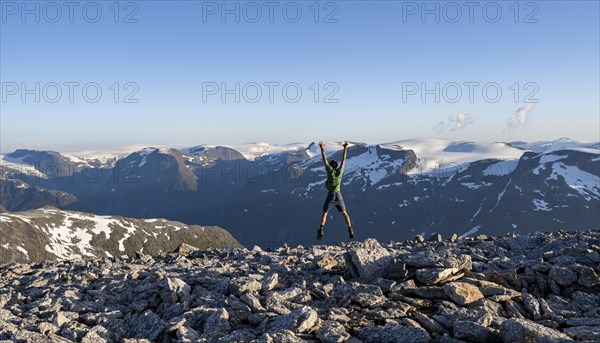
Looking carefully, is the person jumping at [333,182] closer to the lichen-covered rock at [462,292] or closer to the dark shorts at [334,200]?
the dark shorts at [334,200]

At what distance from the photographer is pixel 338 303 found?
13898 mm

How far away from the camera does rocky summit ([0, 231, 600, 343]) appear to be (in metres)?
11.6

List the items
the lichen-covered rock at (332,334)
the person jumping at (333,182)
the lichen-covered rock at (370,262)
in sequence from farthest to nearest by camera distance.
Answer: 1. the person jumping at (333,182)
2. the lichen-covered rock at (370,262)
3. the lichen-covered rock at (332,334)

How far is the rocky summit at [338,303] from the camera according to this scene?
38.0ft

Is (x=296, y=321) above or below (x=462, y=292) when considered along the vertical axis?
below

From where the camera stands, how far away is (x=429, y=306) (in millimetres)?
13383

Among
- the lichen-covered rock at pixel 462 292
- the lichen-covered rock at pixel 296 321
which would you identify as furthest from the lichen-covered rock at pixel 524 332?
the lichen-covered rock at pixel 296 321

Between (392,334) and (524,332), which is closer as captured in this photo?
(524,332)

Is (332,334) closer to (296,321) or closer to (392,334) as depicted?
(296,321)

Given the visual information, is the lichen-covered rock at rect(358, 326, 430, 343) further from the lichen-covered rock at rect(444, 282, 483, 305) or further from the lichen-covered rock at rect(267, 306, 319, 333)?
the lichen-covered rock at rect(444, 282, 483, 305)

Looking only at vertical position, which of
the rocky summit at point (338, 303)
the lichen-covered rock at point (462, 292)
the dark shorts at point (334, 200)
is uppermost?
the dark shorts at point (334, 200)

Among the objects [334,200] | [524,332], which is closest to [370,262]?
[524,332]

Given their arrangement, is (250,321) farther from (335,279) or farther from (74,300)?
(74,300)

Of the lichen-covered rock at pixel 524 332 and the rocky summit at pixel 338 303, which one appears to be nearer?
the lichen-covered rock at pixel 524 332
